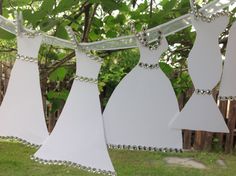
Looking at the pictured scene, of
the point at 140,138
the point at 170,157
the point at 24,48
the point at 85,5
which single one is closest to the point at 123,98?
the point at 140,138

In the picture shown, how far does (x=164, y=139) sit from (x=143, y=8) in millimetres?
568

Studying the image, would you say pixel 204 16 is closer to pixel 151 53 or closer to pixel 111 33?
pixel 151 53

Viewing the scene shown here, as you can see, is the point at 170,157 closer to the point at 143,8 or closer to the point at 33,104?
the point at 143,8

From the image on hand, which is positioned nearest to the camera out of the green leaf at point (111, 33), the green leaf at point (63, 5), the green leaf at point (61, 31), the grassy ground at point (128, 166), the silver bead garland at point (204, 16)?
the silver bead garland at point (204, 16)

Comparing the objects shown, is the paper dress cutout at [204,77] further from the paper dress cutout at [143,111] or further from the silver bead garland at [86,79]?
the silver bead garland at [86,79]

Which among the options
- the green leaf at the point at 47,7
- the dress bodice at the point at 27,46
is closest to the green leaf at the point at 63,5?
the green leaf at the point at 47,7

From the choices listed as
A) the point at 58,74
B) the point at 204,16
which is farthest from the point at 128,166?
the point at 204,16

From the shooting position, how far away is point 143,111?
70 centimetres

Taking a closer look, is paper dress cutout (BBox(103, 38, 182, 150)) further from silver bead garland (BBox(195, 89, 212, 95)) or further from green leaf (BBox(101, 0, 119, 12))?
green leaf (BBox(101, 0, 119, 12))

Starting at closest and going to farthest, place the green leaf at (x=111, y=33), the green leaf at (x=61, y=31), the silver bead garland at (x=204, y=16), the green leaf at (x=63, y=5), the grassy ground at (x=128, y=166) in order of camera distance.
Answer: the silver bead garland at (x=204, y=16) → the green leaf at (x=63, y=5) → the green leaf at (x=61, y=31) → the green leaf at (x=111, y=33) → the grassy ground at (x=128, y=166)

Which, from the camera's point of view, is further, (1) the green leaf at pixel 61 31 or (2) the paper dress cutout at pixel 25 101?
(1) the green leaf at pixel 61 31

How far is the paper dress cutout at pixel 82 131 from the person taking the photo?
71 cm

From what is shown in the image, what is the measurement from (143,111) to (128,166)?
2.34 metres

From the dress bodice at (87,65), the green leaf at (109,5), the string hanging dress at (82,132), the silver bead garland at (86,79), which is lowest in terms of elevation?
the string hanging dress at (82,132)
